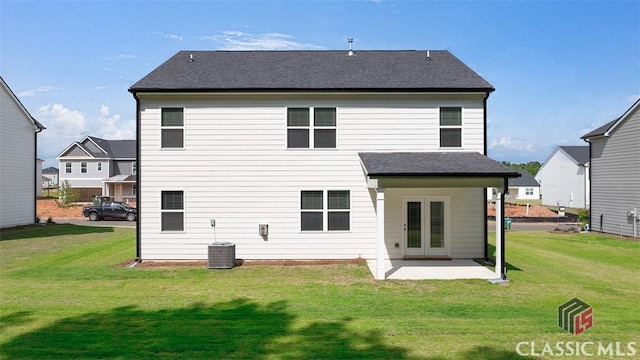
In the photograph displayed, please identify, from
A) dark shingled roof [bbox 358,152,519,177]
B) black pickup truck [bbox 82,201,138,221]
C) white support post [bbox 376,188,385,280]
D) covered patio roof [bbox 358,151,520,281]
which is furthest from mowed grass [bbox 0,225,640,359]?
black pickup truck [bbox 82,201,138,221]

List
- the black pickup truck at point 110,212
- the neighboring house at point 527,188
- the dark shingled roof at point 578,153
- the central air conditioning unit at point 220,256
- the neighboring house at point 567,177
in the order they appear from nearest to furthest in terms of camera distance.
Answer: the central air conditioning unit at point 220,256 < the black pickup truck at point 110,212 < the neighboring house at point 567,177 < the dark shingled roof at point 578,153 < the neighboring house at point 527,188

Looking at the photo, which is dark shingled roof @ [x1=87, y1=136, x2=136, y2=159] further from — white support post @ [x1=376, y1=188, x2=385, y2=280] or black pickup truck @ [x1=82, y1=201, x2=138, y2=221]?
white support post @ [x1=376, y1=188, x2=385, y2=280]

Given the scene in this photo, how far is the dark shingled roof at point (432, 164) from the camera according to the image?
32.6 feet

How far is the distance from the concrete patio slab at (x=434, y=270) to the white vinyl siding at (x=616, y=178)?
41.2ft

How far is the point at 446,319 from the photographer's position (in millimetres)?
6934

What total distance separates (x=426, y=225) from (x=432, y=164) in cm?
254

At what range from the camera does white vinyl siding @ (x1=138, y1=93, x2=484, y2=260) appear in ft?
39.9

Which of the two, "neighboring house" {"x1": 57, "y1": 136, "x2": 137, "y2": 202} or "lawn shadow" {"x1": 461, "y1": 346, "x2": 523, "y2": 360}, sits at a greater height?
"neighboring house" {"x1": 57, "y1": 136, "x2": 137, "y2": 202}

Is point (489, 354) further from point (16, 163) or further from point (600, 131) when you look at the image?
point (16, 163)

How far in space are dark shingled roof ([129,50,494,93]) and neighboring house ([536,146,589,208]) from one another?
33504mm

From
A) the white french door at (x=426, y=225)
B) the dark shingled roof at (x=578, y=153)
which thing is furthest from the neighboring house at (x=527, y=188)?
the white french door at (x=426, y=225)

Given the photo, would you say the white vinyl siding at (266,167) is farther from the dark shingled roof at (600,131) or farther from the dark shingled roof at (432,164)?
the dark shingled roof at (600,131)

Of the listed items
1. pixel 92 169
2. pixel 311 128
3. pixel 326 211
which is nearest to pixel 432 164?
pixel 326 211

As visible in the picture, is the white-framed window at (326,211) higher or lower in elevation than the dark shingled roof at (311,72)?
lower
